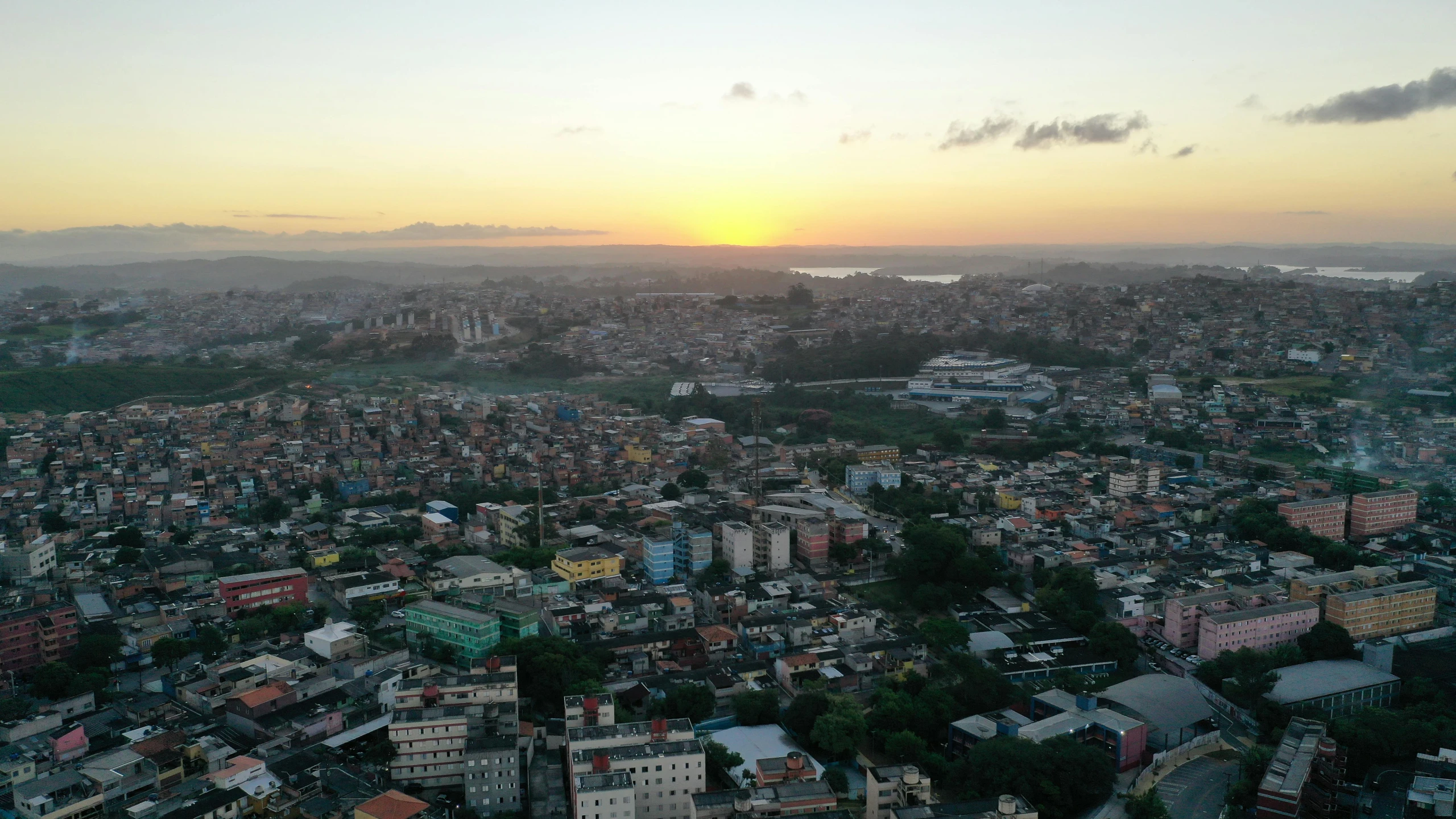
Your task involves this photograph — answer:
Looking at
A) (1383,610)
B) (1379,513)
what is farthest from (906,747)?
(1379,513)

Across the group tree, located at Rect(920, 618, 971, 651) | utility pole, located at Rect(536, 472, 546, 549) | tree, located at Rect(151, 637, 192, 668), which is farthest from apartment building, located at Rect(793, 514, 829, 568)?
tree, located at Rect(151, 637, 192, 668)

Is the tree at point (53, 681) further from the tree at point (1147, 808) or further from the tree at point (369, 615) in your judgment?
the tree at point (1147, 808)

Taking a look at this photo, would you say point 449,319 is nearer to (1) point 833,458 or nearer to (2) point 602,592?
(1) point 833,458

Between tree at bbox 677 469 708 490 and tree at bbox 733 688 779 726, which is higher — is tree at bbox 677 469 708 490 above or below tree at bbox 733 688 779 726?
above

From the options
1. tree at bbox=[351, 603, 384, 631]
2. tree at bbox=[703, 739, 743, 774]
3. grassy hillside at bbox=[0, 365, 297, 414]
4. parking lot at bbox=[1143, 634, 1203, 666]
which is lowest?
parking lot at bbox=[1143, 634, 1203, 666]

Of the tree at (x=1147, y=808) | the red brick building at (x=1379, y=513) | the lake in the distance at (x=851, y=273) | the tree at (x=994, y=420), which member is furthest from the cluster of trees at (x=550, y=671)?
the lake in the distance at (x=851, y=273)

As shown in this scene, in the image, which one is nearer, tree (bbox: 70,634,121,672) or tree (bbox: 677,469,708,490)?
tree (bbox: 70,634,121,672)

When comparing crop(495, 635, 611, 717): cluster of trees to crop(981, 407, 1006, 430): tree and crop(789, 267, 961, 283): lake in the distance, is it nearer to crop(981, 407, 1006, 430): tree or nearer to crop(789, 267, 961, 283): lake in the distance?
crop(981, 407, 1006, 430): tree
